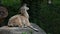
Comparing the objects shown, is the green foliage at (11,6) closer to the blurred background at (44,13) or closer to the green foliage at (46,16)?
the blurred background at (44,13)

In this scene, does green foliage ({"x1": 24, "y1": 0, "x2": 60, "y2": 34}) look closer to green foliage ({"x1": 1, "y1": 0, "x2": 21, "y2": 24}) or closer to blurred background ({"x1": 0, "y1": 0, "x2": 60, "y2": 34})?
blurred background ({"x1": 0, "y1": 0, "x2": 60, "y2": 34})

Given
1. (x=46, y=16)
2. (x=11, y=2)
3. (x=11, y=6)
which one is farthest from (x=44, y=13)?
(x=11, y=6)

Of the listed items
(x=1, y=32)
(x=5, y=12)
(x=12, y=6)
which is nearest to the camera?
(x=1, y=32)

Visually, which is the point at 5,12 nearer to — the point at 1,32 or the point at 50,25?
the point at 1,32

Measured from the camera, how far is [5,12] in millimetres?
9109

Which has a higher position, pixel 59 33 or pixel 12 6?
pixel 12 6

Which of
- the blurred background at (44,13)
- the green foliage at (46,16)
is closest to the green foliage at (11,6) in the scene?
the blurred background at (44,13)

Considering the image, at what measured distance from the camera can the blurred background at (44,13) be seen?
10.5 m

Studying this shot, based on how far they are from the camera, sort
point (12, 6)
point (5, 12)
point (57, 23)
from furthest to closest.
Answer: point (57, 23)
point (12, 6)
point (5, 12)

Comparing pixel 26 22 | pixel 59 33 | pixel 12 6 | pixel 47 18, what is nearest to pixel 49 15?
pixel 47 18

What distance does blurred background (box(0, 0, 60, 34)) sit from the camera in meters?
10.5

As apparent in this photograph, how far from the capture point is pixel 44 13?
433 inches

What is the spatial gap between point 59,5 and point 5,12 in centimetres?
319

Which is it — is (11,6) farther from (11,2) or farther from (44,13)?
(44,13)
